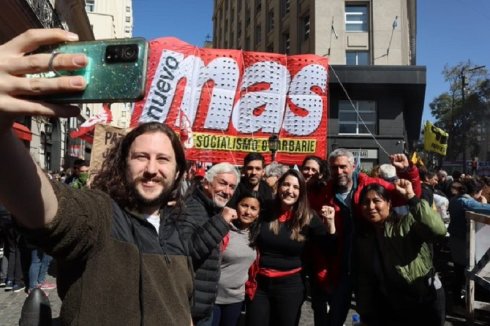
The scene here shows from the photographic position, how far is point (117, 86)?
981 mm

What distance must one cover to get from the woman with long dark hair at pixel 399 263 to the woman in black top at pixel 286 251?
1.48 feet

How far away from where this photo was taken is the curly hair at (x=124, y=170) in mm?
1680

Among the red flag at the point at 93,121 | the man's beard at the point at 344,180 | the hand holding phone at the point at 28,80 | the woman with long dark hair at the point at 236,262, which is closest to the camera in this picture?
the hand holding phone at the point at 28,80

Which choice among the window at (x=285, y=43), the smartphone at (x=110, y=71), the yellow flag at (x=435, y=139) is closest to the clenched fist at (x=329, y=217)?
the smartphone at (x=110, y=71)

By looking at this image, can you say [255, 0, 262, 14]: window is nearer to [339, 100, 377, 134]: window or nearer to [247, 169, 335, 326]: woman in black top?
[339, 100, 377, 134]: window

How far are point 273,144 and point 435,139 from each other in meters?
8.72

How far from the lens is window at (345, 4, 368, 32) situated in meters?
22.4

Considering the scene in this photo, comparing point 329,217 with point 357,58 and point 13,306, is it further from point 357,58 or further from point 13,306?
point 357,58

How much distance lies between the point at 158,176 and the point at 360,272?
259 centimetres

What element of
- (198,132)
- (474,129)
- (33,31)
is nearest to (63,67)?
(33,31)

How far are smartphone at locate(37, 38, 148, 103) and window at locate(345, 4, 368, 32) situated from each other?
23.1 metres

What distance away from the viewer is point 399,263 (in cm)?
335

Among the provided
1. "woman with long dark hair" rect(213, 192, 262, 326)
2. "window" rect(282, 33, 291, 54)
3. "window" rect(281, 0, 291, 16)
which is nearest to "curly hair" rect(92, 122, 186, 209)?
"woman with long dark hair" rect(213, 192, 262, 326)

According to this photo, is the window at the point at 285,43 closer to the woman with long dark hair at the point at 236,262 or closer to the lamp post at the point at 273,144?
the lamp post at the point at 273,144
